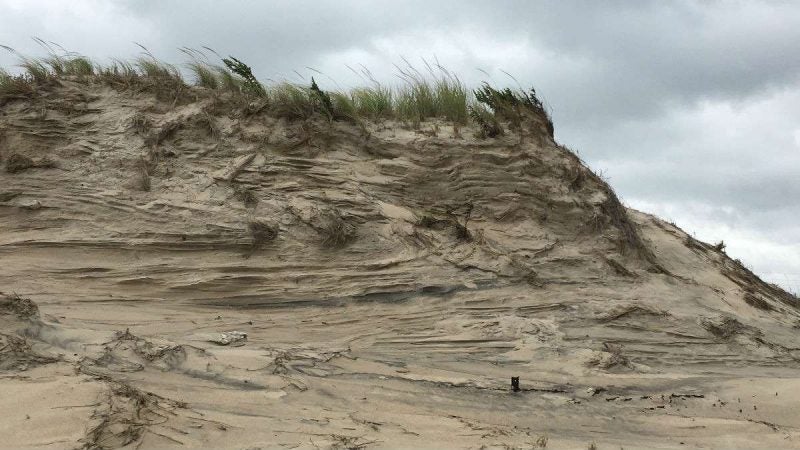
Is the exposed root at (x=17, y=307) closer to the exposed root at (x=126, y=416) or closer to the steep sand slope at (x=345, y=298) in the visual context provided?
the steep sand slope at (x=345, y=298)

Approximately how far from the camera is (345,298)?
22.2 ft

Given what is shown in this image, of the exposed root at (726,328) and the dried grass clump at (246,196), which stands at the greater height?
the dried grass clump at (246,196)

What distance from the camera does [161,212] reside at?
283 inches

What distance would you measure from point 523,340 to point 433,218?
1.74 m

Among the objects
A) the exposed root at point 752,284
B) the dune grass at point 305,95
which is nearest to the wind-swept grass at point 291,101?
the dune grass at point 305,95

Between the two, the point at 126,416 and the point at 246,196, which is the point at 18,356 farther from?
the point at 246,196

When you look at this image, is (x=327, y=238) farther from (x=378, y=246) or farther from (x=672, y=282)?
(x=672, y=282)

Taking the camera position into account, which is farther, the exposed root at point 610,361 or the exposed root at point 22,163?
the exposed root at point 22,163

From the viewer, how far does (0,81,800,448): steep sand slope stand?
15.9 feet

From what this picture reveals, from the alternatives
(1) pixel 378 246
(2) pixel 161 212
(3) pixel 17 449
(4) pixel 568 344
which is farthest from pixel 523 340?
(3) pixel 17 449

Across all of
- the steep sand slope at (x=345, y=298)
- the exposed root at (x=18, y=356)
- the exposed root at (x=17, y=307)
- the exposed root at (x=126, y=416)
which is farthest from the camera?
the exposed root at (x=17, y=307)

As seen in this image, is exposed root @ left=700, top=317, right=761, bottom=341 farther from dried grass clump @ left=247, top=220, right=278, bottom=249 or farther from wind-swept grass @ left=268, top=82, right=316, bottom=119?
wind-swept grass @ left=268, top=82, right=316, bottom=119

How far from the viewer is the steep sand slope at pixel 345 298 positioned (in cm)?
483

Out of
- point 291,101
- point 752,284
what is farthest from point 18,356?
point 752,284
